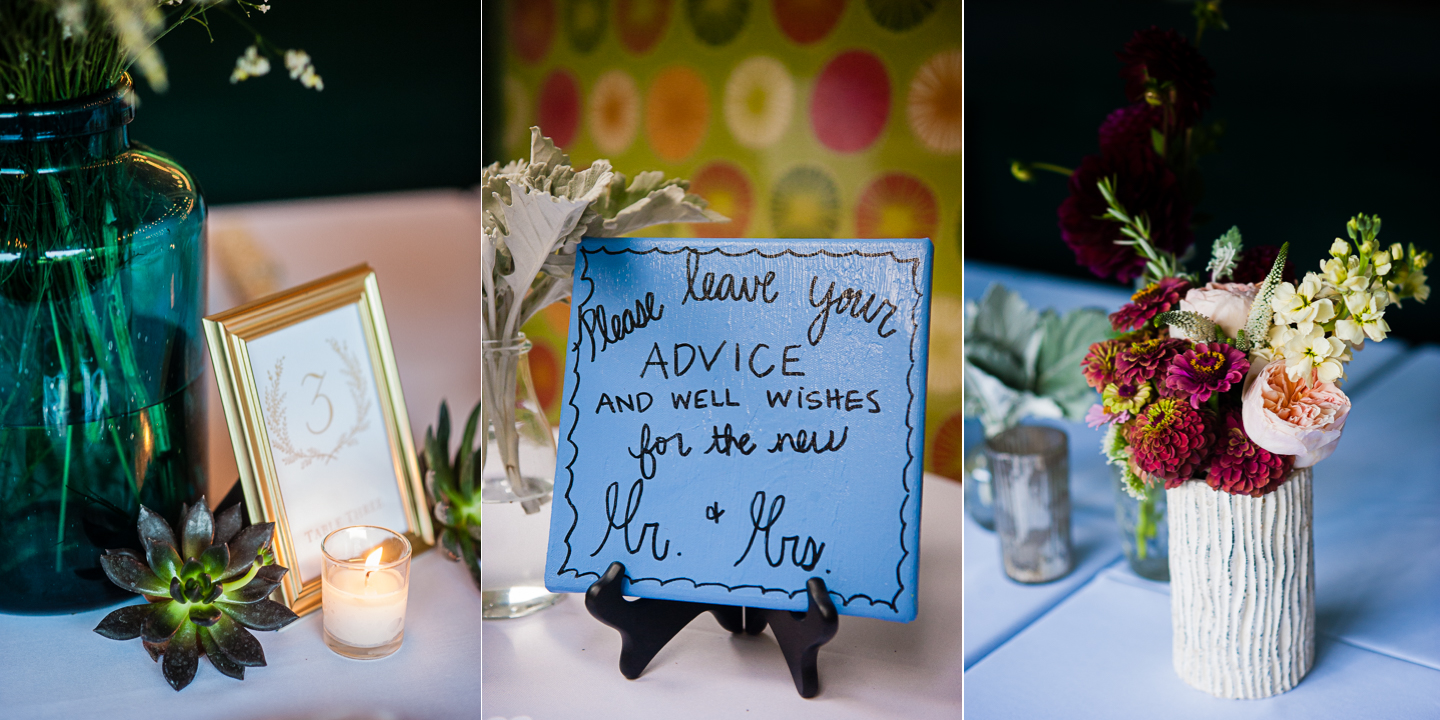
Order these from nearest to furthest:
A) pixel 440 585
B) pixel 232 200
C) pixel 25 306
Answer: pixel 25 306
pixel 440 585
pixel 232 200

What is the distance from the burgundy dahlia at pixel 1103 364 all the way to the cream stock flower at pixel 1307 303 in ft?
0.41

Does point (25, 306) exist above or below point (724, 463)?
above

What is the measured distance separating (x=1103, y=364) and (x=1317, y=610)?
0.34 m

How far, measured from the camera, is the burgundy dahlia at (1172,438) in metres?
0.71

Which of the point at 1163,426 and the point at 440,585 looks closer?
the point at 1163,426

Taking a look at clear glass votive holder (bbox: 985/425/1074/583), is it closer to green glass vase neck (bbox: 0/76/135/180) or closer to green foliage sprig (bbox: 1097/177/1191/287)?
green foliage sprig (bbox: 1097/177/1191/287)

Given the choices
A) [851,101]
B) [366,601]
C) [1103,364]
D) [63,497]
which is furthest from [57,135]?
[851,101]

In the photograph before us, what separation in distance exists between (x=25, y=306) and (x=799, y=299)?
1.84 ft

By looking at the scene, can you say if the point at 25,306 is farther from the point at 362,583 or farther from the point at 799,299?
the point at 799,299

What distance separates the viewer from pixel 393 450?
0.89m

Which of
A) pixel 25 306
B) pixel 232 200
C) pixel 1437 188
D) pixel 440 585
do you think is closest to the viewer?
pixel 25 306

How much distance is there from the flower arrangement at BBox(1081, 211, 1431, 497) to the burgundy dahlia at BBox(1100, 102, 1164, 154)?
6.5 inches

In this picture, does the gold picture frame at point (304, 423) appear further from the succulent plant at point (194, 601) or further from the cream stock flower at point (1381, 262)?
the cream stock flower at point (1381, 262)

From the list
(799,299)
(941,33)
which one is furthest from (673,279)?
(941,33)
